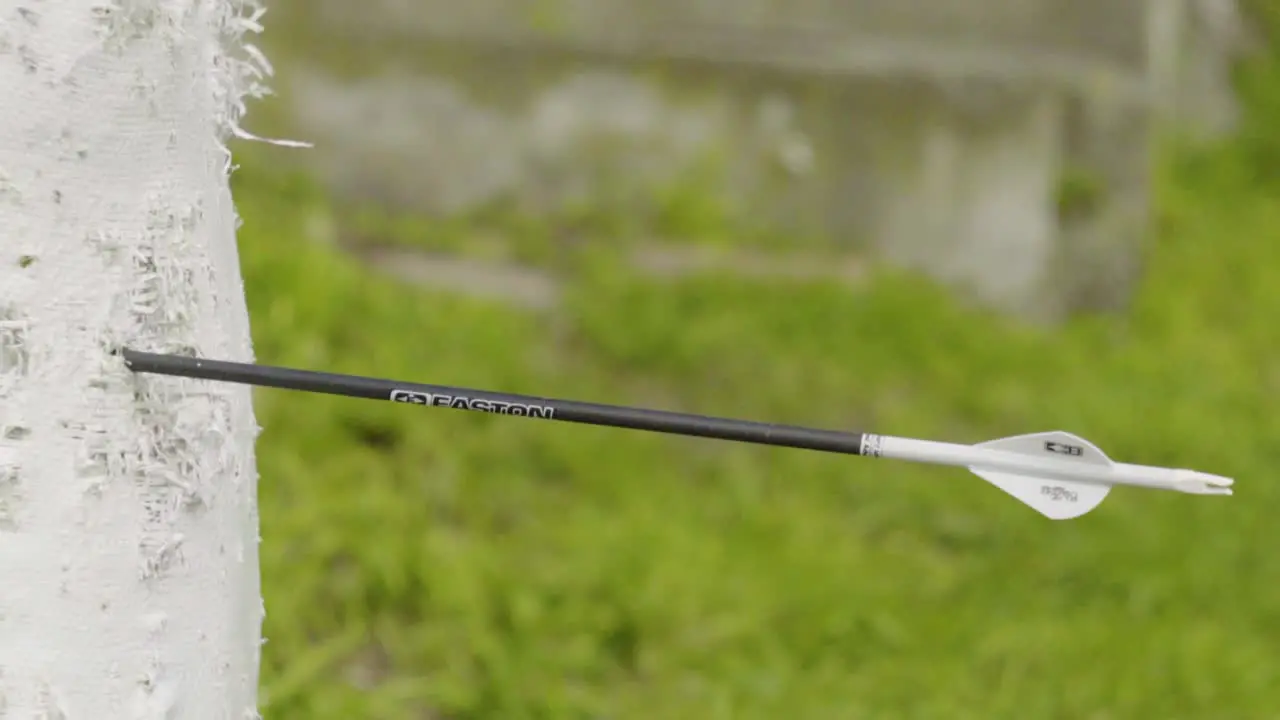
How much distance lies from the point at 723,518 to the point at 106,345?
7.77ft

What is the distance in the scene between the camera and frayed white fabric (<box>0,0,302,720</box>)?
104 cm

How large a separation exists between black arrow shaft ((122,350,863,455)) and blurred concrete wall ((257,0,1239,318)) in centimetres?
328

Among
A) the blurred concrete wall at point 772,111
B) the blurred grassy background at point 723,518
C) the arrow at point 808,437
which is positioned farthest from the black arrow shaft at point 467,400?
the blurred concrete wall at point 772,111

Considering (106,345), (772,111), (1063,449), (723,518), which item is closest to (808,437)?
(1063,449)

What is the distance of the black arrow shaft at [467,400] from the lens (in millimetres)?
1041

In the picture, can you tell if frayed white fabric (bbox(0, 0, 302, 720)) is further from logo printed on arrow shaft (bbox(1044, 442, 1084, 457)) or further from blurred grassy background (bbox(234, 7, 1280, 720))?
blurred grassy background (bbox(234, 7, 1280, 720))

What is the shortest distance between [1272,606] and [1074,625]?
0.66 meters

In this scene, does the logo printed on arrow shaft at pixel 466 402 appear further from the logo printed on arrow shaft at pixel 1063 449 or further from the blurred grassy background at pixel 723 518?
the blurred grassy background at pixel 723 518

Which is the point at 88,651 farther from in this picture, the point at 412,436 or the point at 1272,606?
the point at 1272,606

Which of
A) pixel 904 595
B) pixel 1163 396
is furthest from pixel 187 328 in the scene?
pixel 1163 396

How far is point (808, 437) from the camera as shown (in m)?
1.05

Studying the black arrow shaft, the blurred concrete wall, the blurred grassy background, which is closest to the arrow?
the black arrow shaft

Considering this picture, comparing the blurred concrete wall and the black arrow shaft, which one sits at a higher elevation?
the blurred concrete wall

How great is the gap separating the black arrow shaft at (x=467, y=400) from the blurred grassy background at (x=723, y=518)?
4.54 feet
